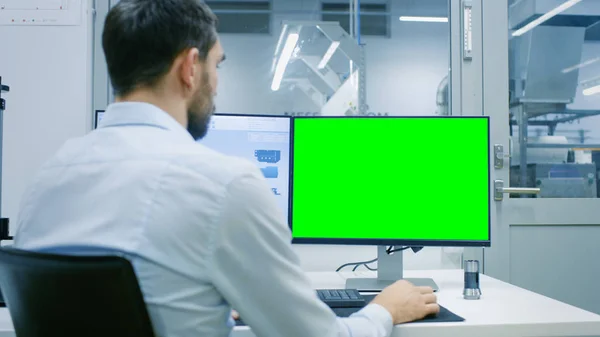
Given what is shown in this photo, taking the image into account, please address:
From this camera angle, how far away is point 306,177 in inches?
58.9

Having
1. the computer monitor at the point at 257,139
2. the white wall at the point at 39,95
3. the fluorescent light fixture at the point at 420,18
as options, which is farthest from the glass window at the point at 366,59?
the computer monitor at the point at 257,139

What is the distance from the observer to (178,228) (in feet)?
2.19

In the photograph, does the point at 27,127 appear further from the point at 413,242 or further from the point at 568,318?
the point at 568,318

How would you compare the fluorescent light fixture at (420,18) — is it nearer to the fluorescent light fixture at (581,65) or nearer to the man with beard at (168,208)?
the fluorescent light fixture at (581,65)

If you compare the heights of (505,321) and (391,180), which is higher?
(391,180)

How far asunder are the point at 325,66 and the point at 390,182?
3298 millimetres

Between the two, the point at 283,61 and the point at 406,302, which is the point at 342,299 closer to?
the point at 406,302

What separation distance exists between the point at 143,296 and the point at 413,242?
3.06 ft

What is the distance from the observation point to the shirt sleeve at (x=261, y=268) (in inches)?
26.8

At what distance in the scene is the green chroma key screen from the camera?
4.69 feet

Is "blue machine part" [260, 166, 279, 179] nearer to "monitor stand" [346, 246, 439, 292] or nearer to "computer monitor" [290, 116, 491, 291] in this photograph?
"computer monitor" [290, 116, 491, 291]

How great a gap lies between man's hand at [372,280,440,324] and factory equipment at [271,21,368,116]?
209 cm

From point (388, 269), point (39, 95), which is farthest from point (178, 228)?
point (39, 95)

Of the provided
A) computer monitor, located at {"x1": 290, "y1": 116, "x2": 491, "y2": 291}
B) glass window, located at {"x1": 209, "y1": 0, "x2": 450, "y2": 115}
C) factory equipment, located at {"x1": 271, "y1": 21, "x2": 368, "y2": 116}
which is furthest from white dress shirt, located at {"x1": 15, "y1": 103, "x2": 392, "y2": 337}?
glass window, located at {"x1": 209, "y1": 0, "x2": 450, "y2": 115}
